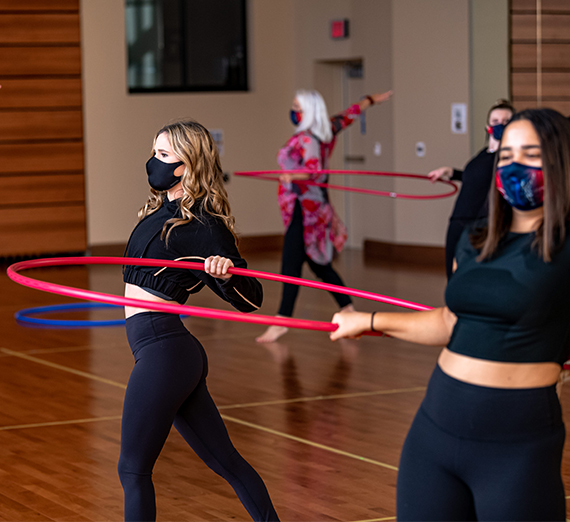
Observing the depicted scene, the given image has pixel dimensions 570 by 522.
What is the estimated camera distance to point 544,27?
10.5 meters

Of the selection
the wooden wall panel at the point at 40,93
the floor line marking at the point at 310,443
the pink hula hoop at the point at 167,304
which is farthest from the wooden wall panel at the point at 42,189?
the pink hula hoop at the point at 167,304

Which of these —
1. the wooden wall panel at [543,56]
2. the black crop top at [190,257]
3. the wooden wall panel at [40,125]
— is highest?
the wooden wall panel at [543,56]

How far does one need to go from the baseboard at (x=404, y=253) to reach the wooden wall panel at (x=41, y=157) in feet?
12.5

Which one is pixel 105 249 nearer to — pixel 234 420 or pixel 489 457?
pixel 234 420

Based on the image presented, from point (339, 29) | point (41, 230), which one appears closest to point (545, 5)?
point (339, 29)

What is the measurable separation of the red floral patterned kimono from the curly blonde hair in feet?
12.6

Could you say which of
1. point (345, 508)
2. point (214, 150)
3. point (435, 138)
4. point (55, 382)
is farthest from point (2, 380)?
point (435, 138)

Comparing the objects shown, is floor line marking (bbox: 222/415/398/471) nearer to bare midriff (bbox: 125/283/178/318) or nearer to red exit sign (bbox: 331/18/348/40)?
bare midriff (bbox: 125/283/178/318)

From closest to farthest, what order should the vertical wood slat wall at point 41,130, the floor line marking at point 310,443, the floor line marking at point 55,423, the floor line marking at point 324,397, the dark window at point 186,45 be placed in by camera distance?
1. the floor line marking at point 310,443
2. the floor line marking at point 55,423
3. the floor line marking at point 324,397
4. the vertical wood slat wall at point 41,130
5. the dark window at point 186,45

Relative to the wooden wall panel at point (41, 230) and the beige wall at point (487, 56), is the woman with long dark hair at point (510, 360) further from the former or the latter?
the wooden wall panel at point (41, 230)

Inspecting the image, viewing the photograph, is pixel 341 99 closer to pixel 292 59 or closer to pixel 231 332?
pixel 292 59

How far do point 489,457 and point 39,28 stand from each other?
1076cm

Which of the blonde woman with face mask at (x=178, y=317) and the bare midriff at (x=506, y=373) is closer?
the bare midriff at (x=506, y=373)

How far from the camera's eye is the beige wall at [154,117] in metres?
11.9
